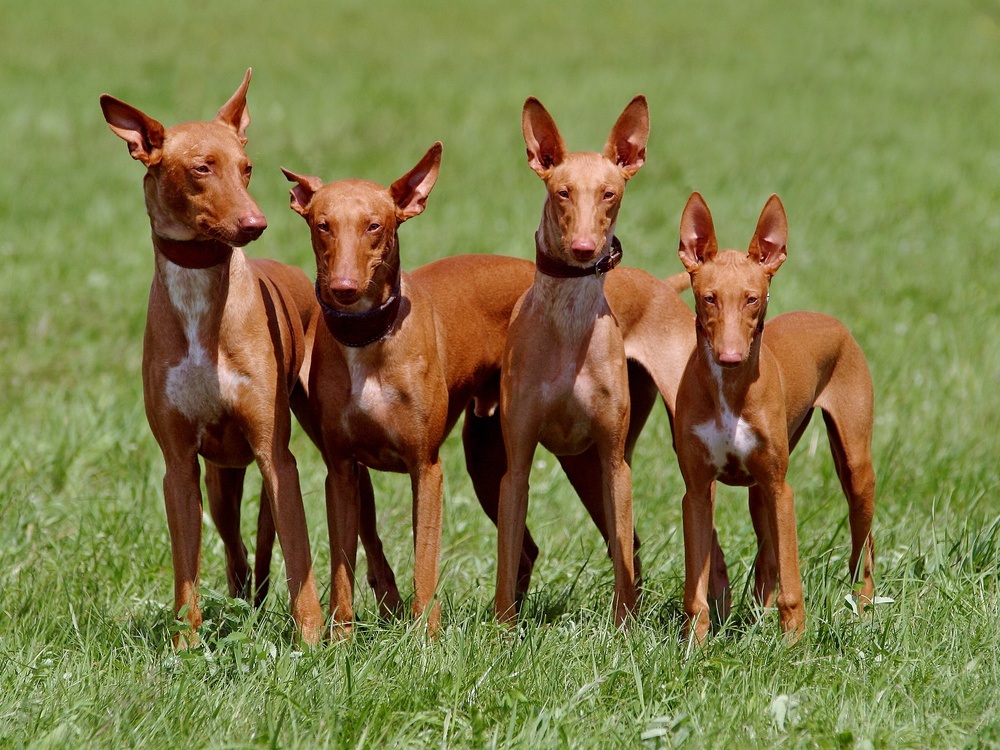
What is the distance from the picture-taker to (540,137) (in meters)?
5.11

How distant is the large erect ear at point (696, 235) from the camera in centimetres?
496

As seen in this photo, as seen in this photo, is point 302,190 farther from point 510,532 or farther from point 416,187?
point 510,532

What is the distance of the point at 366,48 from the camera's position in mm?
20516

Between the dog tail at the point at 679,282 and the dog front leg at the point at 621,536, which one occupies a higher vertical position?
the dog tail at the point at 679,282

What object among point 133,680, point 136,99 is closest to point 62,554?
point 133,680

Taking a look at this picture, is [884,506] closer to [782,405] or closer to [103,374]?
[782,405]

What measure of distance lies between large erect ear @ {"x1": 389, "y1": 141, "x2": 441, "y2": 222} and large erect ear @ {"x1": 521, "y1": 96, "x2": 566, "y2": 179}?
369mm

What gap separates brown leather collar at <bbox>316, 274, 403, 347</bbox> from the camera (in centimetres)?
489

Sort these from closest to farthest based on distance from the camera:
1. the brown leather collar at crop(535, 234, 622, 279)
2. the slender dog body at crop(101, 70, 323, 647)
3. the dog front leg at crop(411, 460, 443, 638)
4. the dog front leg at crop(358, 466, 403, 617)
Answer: the slender dog body at crop(101, 70, 323, 647), the brown leather collar at crop(535, 234, 622, 279), the dog front leg at crop(411, 460, 443, 638), the dog front leg at crop(358, 466, 403, 617)

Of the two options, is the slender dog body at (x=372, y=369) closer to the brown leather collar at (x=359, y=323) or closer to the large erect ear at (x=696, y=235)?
the brown leather collar at (x=359, y=323)

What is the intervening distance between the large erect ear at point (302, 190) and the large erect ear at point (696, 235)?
1429 mm

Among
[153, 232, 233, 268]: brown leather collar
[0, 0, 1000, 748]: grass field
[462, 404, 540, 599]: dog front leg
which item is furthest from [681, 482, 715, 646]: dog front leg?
[153, 232, 233, 268]: brown leather collar

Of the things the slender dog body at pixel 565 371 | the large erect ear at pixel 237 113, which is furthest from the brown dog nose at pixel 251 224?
the slender dog body at pixel 565 371

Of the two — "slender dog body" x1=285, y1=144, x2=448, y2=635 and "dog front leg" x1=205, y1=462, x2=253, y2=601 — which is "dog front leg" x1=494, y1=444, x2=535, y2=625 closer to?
"slender dog body" x1=285, y1=144, x2=448, y2=635
